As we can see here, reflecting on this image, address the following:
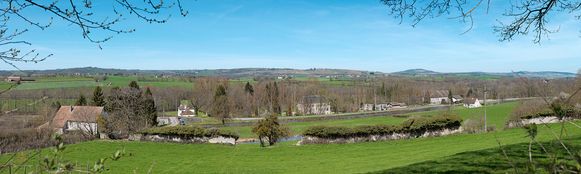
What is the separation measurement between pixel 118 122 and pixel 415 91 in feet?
269

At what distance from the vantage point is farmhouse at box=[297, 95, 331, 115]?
3356 inches

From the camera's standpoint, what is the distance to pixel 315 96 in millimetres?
89750

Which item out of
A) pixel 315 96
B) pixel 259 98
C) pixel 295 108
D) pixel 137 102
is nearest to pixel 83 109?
pixel 137 102

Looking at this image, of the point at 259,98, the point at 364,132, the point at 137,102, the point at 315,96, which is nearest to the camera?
the point at 364,132

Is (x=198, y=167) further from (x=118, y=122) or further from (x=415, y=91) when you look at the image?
(x=415, y=91)

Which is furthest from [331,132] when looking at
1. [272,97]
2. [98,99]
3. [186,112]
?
[186,112]

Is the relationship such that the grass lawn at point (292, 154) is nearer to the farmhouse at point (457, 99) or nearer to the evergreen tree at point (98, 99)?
the evergreen tree at point (98, 99)

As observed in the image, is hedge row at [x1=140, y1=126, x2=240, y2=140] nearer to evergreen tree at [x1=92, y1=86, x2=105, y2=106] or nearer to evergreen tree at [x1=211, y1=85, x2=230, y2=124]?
evergreen tree at [x1=92, y1=86, x2=105, y2=106]

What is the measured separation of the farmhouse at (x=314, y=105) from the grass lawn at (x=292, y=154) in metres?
56.5

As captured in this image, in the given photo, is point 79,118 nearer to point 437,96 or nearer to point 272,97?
point 272,97

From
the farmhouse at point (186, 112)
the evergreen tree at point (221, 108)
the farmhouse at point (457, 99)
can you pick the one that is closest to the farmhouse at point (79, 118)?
the evergreen tree at point (221, 108)

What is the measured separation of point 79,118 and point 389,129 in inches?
1113

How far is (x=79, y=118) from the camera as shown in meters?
41.5

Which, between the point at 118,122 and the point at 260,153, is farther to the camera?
the point at 118,122
